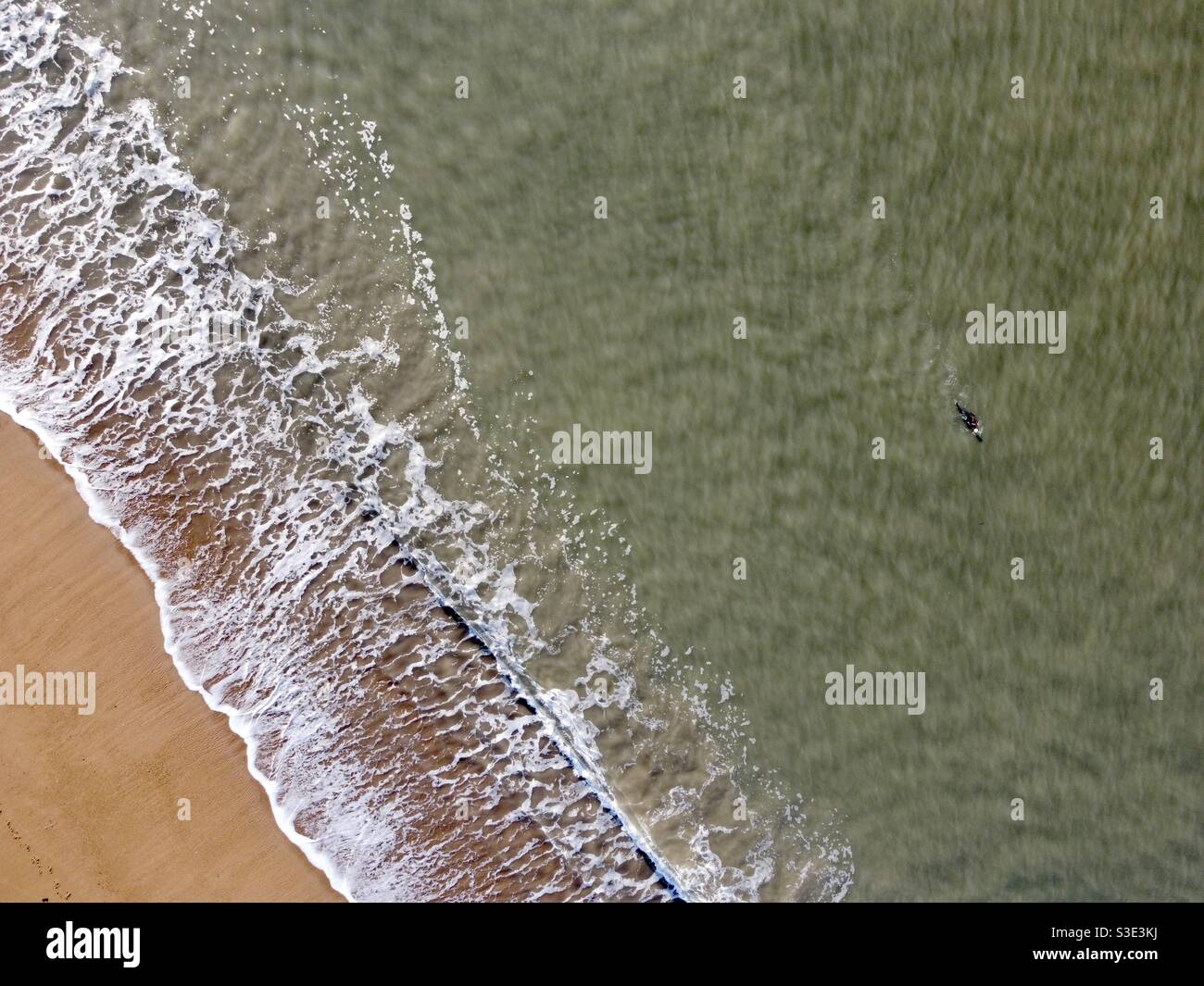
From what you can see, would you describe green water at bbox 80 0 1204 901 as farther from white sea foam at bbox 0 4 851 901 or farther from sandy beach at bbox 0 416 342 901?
sandy beach at bbox 0 416 342 901

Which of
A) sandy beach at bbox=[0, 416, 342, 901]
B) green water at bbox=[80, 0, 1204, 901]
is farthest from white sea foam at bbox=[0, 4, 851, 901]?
green water at bbox=[80, 0, 1204, 901]

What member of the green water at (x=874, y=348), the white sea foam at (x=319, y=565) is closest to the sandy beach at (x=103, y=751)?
the white sea foam at (x=319, y=565)

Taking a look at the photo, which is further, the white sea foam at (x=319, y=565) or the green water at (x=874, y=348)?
the white sea foam at (x=319, y=565)

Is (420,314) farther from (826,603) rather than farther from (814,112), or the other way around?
(826,603)

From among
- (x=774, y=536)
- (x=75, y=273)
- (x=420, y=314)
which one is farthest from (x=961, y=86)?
(x=75, y=273)

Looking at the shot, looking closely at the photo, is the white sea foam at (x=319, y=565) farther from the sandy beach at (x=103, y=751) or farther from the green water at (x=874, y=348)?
the green water at (x=874, y=348)
